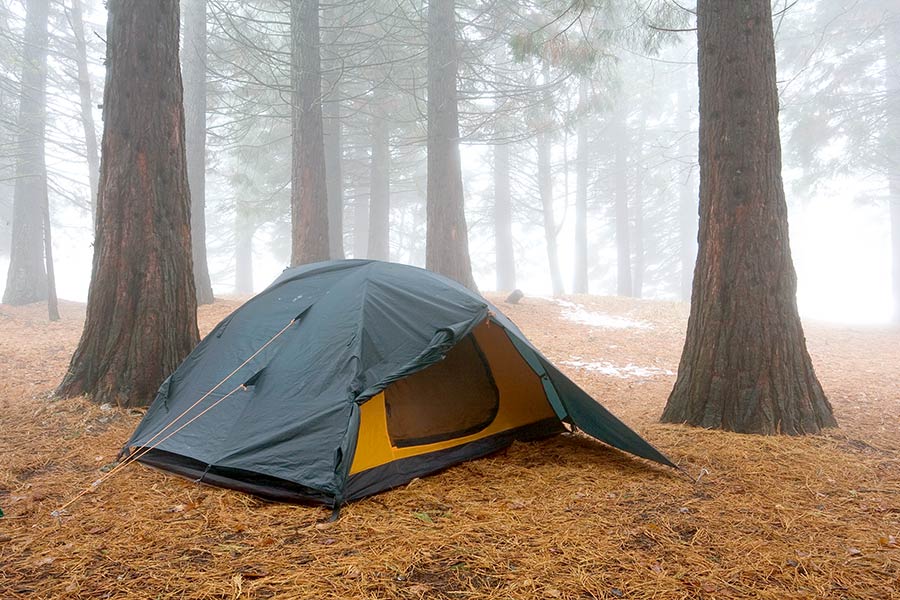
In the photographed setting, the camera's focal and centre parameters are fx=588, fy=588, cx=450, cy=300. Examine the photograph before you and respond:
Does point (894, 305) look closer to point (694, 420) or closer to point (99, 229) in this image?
point (694, 420)

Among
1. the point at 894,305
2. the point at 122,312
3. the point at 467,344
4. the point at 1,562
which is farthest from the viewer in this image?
the point at 894,305

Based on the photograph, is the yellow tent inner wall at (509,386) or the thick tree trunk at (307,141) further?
the thick tree trunk at (307,141)

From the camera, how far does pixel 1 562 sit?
2.57 m

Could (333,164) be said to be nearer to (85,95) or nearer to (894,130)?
(85,95)

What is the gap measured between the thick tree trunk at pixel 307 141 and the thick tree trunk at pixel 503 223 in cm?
966

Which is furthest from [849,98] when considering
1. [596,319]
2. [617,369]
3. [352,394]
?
[352,394]

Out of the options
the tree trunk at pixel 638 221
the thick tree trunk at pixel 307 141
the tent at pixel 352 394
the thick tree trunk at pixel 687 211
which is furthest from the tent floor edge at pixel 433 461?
the thick tree trunk at pixel 687 211

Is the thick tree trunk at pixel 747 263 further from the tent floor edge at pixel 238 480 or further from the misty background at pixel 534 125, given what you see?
the tent floor edge at pixel 238 480

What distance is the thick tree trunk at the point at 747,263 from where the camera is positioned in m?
4.72

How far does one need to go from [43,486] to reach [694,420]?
15.3 feet

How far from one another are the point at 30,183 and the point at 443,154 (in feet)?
34.8

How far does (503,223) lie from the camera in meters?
20.1

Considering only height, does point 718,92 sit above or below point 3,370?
above

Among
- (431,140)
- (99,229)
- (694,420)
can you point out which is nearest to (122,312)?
(99,229)
